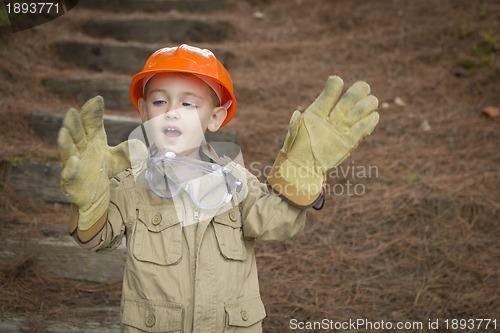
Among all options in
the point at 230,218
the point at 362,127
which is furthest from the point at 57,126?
the point at 362,127

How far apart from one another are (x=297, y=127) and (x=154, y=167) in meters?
0.54

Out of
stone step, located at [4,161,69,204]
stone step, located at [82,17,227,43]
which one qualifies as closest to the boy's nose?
stone step, located at [4,161,69,204]

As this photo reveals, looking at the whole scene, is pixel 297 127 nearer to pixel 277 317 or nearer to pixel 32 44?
pixel 277 317

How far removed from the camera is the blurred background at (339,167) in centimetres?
247

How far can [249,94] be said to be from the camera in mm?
4332

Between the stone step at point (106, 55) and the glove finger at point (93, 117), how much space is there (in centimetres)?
330

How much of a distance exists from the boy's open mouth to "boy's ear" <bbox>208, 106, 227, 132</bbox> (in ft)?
0.67

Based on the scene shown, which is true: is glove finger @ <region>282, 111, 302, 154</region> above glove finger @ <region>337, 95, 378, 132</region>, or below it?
below

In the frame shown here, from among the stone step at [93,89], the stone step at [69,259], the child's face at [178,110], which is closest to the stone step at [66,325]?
the stone step at [69,259]

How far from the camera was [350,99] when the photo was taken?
153cm

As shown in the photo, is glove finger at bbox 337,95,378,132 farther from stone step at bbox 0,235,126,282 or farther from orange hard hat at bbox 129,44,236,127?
stone step at bbox 0,235,126,282

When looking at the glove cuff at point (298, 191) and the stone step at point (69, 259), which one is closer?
the glove cuff at point (298, 191)

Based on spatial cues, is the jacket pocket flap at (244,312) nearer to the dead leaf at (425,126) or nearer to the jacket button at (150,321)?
the jacket button at (150,321)

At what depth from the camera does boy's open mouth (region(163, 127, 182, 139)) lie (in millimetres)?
1592
